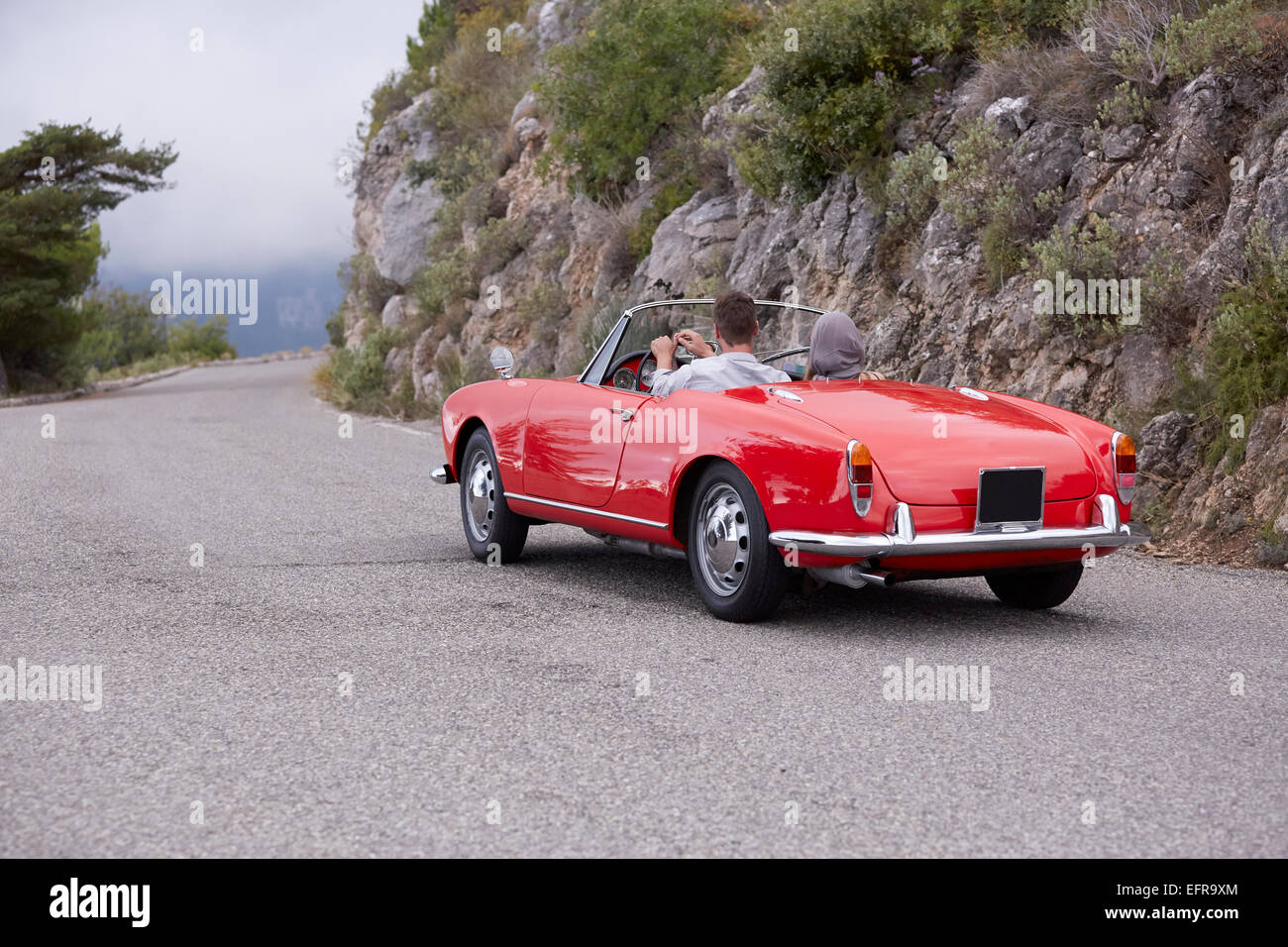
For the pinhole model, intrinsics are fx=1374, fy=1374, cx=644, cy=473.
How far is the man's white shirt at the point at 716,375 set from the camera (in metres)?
6.66

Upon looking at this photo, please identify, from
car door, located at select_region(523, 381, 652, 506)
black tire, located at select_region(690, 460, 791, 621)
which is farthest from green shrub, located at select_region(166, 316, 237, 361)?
black tire, located at select_region(690, 460, 791, 621)

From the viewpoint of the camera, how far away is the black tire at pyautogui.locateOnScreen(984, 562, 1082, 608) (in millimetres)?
6438

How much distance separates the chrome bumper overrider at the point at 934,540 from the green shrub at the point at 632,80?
599 inches

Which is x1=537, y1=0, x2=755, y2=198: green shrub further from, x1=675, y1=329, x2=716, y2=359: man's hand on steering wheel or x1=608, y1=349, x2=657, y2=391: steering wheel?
x1=675, y1=329, x2=716, y2=359: man's hand on steering wheel

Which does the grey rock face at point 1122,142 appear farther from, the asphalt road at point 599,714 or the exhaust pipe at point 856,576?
the exhaust pipe at point 856,576

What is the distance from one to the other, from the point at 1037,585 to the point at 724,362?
6.07 feet

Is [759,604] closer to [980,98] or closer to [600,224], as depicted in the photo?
[980,98]

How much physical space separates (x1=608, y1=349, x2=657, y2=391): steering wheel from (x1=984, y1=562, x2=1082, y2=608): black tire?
2093 mm

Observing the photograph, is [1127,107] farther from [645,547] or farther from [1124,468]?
[645,547]

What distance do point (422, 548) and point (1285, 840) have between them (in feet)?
19.2

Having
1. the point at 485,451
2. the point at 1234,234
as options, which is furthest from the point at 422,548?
the point at 1234,234

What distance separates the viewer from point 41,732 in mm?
4453

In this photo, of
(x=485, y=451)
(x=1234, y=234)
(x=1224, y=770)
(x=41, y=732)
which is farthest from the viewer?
(x=1234, y=234)

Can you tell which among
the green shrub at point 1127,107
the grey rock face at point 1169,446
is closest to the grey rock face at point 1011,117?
the green shrub at point 1127,107
